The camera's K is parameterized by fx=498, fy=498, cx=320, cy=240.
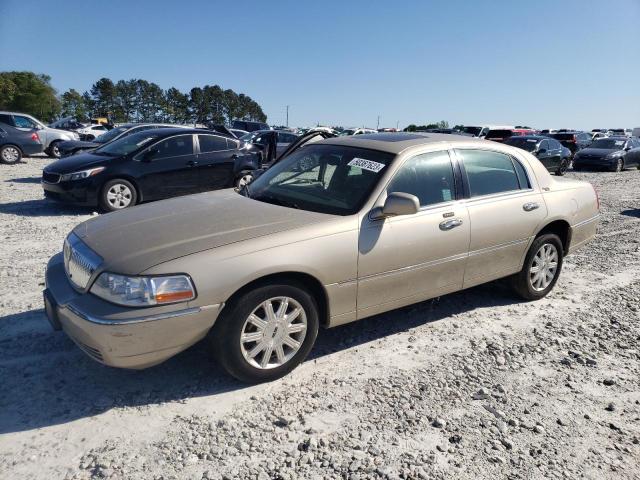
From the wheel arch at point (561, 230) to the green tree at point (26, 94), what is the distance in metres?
65.5

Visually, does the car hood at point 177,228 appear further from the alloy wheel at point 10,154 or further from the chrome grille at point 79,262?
the alloy wheel at point 10,154

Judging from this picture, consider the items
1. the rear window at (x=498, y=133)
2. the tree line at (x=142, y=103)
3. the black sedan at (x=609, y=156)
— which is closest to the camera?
the black sedan at (x=609, y=156)

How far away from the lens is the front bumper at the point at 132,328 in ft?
9.36

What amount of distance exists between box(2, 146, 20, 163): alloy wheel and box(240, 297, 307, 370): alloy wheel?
16639 mm

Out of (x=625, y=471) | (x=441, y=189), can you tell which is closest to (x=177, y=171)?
(x=441, y=189)

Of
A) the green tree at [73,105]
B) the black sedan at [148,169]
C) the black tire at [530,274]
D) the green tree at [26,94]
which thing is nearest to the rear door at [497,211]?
the black tire at [530,274]

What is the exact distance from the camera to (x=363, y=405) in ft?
10.5

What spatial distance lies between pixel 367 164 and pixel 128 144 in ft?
22.4

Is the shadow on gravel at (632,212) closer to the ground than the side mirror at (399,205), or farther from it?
closer to the ground

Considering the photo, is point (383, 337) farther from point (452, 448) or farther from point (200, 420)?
point (200, 420)

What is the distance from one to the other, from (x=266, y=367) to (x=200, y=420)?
1.83 ft

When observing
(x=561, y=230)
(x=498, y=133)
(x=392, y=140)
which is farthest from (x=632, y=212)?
(x=498, y=133)

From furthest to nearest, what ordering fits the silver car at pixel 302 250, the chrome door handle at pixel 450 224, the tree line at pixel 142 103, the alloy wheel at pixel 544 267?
the tree line at pixel 142 103 < the alloy wheel at pixel 544 267 < the chrome door handle at pixel 450 224 < the silver car at pixel 302 250

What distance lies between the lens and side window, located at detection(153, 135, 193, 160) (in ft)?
Answer: 30.0
